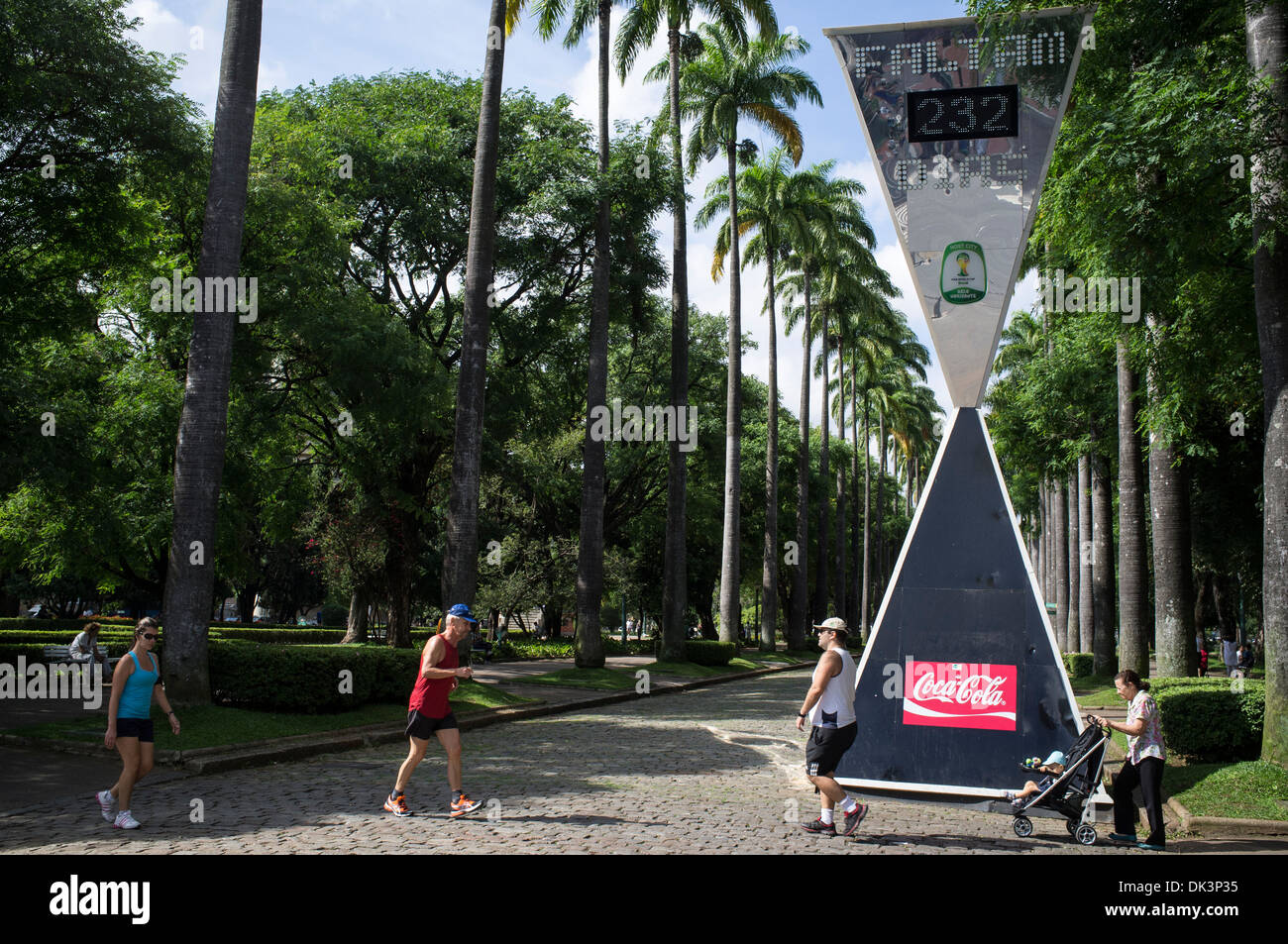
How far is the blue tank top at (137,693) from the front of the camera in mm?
8203

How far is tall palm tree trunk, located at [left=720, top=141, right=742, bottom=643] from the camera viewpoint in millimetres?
32938

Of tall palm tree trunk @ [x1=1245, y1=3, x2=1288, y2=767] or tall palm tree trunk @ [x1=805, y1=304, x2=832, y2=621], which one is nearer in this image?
tall palm tree trunk @ [x1=1245, y1=3, x2=1288, y2=767]

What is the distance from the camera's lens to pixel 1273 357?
10.4 metres

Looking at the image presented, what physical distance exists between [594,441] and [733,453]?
416 inches

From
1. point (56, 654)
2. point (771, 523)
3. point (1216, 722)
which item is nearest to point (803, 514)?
point (771, 523)

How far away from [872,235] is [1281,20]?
36.0 m

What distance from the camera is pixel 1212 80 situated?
10.9m

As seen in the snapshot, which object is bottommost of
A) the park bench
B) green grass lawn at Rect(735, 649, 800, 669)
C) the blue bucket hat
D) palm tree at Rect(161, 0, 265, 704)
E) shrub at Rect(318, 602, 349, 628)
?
shrub at Rect(318, 602, 349, 628)

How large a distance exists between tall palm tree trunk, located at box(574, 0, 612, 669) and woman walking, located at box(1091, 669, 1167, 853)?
16058mm

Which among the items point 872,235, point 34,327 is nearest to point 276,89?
point 34,327

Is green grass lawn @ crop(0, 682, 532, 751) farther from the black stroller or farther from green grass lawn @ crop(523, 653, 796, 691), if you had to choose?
green grass lawn @ crop(523, 653, 796, 691)

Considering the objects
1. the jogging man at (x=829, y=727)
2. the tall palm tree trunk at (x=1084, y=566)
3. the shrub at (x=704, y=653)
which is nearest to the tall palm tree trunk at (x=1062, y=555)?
the tall palm tree trunk at (x=1084, y=566)

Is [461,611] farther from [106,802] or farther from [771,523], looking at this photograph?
[771,523]

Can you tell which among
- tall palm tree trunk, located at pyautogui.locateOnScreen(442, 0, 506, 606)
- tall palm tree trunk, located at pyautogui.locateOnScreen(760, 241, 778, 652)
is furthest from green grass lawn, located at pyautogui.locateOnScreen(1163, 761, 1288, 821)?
tall palm tree trunk, located at pyautogui.locateOnScreen(760, 241, 778, 652)
